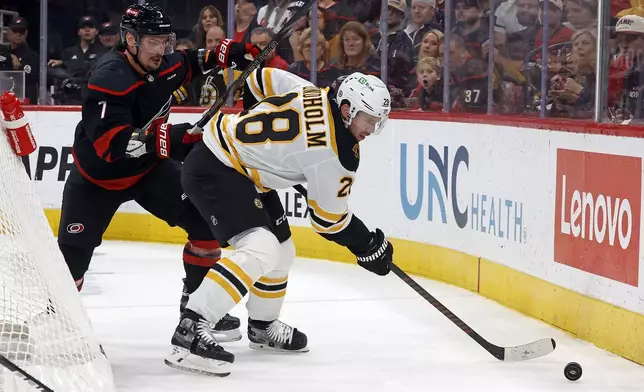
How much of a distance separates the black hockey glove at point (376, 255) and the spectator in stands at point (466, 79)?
196 cm

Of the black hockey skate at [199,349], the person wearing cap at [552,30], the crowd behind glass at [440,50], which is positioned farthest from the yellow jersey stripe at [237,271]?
the person wearing cap at [552,30]

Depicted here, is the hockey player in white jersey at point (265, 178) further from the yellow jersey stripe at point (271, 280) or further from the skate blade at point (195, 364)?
the yellow jersey stripe at point (271, 280)

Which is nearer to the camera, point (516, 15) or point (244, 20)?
point (516, 15)

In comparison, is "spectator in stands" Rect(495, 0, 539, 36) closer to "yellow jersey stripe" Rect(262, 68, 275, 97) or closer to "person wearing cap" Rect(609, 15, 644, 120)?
"person wearing cap" Rect(609, 15, 644, 120)

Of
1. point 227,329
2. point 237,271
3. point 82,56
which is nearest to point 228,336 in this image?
point 227,329

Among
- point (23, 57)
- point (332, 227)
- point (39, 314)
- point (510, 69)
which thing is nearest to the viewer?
point (39, 314)

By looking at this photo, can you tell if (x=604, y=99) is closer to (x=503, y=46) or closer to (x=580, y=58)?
(x=580, y=58)

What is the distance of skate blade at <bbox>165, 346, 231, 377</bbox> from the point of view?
3.93 m

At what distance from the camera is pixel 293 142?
3.89 m

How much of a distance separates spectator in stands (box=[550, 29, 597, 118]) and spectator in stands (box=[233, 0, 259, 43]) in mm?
2501

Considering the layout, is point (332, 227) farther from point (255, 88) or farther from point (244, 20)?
point (244, 20)

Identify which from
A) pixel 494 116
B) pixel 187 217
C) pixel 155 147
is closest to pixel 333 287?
pixel 494 116

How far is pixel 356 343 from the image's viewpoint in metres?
4.55

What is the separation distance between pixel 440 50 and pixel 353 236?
2.60m
